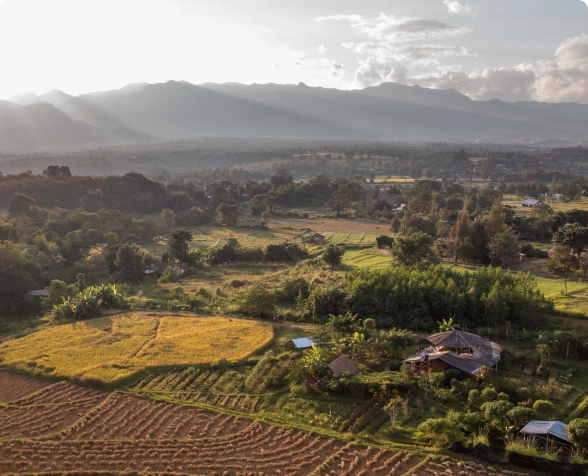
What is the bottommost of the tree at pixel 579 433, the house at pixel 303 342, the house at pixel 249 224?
the house at pixel 249 224

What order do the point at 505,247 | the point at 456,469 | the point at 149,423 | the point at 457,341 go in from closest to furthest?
1. the point at 456,469
2. the point at 149,423
3. the point at 457,341
4. the point at 505,247

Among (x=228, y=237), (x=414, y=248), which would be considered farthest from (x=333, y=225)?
(x=414, y=248)

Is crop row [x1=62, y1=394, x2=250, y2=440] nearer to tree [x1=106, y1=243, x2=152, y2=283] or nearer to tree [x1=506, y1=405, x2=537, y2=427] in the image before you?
tree [x1=506, y1=405, x2=537, y2=427]

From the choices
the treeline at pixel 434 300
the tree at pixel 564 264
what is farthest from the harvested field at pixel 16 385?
the tree at pixel 564 264

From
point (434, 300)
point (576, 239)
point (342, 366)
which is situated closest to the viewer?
point (342, 366)

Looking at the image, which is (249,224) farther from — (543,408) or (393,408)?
(543,408)

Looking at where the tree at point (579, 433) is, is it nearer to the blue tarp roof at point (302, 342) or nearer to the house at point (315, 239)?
the blue tarp roof at point (302, 342)
